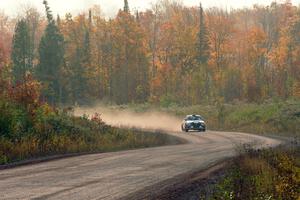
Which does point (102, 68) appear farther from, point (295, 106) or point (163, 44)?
point (295, 106)

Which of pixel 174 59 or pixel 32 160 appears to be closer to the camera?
pixel 32 160

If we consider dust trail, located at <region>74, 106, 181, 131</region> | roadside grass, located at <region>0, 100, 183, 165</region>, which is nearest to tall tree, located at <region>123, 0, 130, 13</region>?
dust trail, located at <region>74, 106, 181, 131</region>

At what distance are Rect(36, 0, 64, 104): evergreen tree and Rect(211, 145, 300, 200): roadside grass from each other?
60681 millimetres

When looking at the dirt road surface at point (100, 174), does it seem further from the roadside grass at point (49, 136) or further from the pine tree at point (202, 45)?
the pine tree at point (202, 45)

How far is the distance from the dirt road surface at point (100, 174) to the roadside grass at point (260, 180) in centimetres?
153

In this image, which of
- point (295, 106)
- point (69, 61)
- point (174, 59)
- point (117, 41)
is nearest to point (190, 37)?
point (174, 59)

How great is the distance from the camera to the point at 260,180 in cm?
1377

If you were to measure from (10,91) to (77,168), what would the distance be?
7.89 metres

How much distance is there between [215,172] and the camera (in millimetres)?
16297

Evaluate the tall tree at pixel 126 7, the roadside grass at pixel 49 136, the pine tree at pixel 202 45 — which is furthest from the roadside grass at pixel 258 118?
the tall tree at pixel 126 7

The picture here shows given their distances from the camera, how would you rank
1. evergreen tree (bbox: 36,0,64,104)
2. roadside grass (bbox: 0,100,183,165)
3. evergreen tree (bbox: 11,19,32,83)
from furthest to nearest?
evergreen tree (bbox: 11,19,32,83)
evergreen tree (bbox: 36,0,64,104)
roadside grass (bbox: 0,100,183,165)

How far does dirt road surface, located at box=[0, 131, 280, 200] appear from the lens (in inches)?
489

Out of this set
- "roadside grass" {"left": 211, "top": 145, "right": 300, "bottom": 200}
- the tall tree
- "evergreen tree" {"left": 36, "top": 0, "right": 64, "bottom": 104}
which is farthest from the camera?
the tall tree

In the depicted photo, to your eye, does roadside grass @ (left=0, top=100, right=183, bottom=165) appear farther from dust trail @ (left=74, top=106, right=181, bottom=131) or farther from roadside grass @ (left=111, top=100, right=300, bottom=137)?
dust trail @ (left=74, top=106, right=181, bottom=131)
